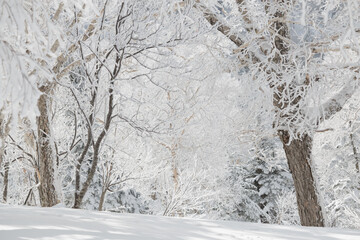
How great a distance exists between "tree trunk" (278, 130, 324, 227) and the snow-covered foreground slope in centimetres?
294

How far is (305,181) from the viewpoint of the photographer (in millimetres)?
4902

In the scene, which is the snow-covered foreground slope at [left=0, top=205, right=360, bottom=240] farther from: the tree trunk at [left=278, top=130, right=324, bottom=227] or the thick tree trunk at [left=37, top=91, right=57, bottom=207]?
the thick tree trunk at [left=37, top=91, right=57, bottom=207]

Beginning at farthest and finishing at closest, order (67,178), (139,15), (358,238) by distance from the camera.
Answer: (67,178) → (139,15) → (358,238)

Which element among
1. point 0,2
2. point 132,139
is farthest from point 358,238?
point 132,139

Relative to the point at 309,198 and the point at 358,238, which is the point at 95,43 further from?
the point at 309,198

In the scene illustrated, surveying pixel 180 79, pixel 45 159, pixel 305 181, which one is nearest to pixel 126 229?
pixel 305 181

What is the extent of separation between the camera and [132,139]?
9.88 metres

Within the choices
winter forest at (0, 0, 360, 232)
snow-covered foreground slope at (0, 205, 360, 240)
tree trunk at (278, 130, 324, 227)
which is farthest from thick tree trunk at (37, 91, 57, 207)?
tree trunk at (278, 130, 324, 227)

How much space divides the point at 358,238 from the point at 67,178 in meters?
15.6

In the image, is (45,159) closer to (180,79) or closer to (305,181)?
(180,79)

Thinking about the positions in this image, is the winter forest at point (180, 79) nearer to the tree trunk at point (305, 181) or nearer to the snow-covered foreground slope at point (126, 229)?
the tree trunk at point (305, 181)

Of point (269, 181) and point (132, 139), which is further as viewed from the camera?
point (269, 181)

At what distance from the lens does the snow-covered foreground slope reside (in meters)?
1.65

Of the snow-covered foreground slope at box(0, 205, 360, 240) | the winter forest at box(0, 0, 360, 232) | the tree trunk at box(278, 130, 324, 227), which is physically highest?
the winter forest at box(0, 0, 360, 232)
